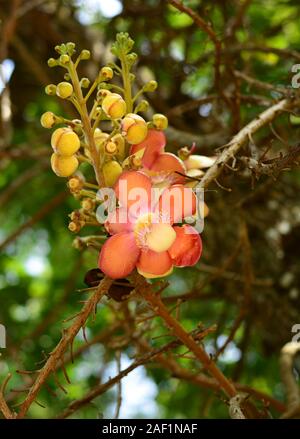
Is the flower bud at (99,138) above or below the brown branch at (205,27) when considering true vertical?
below

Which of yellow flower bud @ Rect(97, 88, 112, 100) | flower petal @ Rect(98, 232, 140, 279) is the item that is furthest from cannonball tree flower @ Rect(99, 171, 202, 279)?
yellow flower bud @ Rect(97, 88, 112, 100)

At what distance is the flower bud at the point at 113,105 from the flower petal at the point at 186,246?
0.53 ft

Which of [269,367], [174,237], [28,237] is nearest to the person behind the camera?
[174,237]

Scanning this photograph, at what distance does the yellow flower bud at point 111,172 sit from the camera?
37.8 inches

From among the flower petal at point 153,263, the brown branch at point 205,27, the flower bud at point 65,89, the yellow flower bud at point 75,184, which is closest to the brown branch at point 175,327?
the flower petal at point 153,263

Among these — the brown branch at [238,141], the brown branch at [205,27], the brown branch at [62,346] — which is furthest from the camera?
the brown branch at [205,27]

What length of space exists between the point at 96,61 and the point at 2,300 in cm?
92

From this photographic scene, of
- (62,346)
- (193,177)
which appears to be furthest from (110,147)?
(62,346)

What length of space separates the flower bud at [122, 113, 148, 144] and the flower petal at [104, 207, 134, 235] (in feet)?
0.29

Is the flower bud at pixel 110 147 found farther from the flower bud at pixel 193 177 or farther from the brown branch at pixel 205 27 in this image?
the brown branch at pixel 205 27

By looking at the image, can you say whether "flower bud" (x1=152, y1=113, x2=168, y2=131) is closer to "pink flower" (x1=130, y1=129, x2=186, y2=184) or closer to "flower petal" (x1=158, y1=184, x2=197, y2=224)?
"pink flower" (x1=130, y1=129, x2=186, y2=184)
